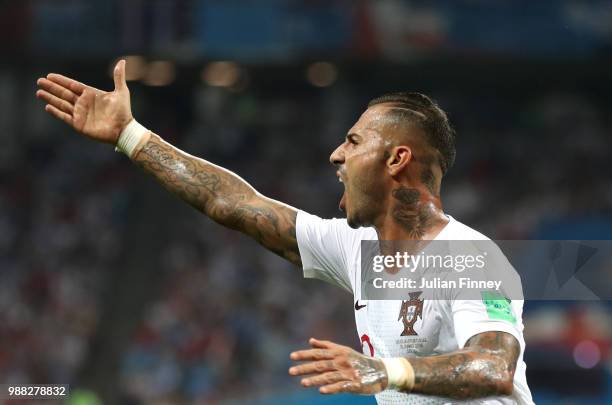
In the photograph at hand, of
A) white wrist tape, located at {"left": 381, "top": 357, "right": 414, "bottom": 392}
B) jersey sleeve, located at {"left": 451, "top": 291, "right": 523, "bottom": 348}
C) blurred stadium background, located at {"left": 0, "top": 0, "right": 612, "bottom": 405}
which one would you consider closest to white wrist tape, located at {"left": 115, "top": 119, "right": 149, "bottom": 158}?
jersey sleeve, located at {"left": 451, "top": 291, "right": 523, "bottom": 348}

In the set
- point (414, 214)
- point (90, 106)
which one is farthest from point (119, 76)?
point (414, 214)

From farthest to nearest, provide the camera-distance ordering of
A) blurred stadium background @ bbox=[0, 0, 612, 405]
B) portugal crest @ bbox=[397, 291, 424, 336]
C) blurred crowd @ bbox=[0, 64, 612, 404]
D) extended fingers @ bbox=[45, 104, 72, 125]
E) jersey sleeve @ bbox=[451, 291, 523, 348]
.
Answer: blurred stadium background @ bbox=[0, 0, 612, 405], blurred crowd @ bbox=[0, 64, 612, 404], extended fingers @ bbox=[45, 104, 72, 125], portugal crest @ bbox=[397, 291, 424, 336], jersey sleeve @ bbox=[451, 291, 523, 348]

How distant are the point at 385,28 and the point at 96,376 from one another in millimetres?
8356

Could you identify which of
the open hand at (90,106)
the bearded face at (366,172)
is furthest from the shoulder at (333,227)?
the open hand at (90,106)

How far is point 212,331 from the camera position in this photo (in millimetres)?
15812

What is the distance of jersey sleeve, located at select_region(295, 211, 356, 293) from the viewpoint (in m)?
4.84

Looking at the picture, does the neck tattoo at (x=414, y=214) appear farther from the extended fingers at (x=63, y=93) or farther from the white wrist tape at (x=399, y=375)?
the extended fingers at (x=63, y=93)

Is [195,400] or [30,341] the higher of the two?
[30,341]

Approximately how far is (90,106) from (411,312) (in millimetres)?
1947

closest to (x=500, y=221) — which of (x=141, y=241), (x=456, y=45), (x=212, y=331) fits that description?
(x=456, y=45)

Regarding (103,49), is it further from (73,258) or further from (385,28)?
(385,28)

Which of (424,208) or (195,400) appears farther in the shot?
(195,400)

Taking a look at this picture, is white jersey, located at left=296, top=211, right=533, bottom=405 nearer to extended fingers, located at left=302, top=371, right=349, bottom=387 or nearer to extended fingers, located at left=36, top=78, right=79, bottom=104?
extended fingers, located at left=302, top=371, right=349, bottom=387

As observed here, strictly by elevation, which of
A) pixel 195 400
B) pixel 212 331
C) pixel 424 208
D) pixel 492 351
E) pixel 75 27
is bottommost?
pixel 492 351
